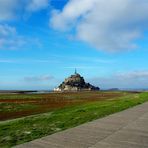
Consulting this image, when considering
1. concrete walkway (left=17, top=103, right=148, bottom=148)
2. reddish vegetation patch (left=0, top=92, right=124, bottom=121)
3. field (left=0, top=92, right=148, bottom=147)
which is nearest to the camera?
concrete walkway (left=17, top=103, right=148, bottom=148)

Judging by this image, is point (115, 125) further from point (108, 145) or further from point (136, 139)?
point (108, 145)

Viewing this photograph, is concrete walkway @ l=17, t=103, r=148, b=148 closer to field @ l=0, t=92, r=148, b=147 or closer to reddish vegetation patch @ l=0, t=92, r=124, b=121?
field @ l=0, t=92, r=148, b=147

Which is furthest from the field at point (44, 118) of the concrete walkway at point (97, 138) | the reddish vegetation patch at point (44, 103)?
the concrete walkway at point (97, 138)

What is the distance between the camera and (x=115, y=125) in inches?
561

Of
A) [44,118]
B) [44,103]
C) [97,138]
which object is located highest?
[44,103]

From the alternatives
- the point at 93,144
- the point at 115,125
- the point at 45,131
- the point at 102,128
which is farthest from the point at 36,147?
the point at 115,125

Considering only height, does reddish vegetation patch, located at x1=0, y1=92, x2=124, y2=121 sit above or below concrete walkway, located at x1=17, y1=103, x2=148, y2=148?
above

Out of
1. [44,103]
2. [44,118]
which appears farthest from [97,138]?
[44,103]

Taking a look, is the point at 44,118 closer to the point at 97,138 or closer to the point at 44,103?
the point at 97,138

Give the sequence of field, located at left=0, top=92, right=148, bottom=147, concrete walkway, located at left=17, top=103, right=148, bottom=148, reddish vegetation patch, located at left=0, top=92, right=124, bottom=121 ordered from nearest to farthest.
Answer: concrete walkway, located at left=17, top=103, right=148, bottom=148, field, located at left=0, top=92, right=148, bottom=147, reddish vegetation patch, located at left=0, top=92, right=124, bottom=121

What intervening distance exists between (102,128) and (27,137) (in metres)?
3.21

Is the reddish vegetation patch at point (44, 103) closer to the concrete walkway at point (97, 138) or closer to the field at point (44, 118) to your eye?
the field at point (44, 118)

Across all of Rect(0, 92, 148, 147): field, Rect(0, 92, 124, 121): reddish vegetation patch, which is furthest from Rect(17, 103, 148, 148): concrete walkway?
Rect(0, 92, 124, 121): reddish vegetation patch

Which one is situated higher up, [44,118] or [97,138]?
[44,118]
